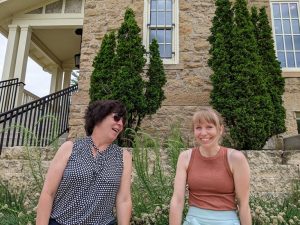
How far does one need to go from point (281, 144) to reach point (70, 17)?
263 inches

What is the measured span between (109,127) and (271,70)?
4.39 metres

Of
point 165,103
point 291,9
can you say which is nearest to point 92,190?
point 165,103

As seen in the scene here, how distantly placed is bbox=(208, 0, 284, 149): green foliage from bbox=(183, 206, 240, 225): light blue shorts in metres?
2.90

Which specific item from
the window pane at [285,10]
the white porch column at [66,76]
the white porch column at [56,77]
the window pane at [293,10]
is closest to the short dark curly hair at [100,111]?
the window pane at [285,10]

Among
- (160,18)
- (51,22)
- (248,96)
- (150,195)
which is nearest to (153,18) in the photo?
(160,18)

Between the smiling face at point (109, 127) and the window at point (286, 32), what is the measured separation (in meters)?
5.69

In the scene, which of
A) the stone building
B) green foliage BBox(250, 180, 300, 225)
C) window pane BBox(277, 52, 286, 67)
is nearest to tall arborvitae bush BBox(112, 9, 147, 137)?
the stone building

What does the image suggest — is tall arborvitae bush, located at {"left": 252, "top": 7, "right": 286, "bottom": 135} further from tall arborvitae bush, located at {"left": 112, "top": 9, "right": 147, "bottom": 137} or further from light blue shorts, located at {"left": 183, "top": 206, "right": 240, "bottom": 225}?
light blue shorts, located at {"left": 183, "top": 206, "right": 240, "bottom": 225}

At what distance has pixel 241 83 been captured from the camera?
479 cm

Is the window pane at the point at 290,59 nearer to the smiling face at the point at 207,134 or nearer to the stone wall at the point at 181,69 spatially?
the stone wall at the point at 181,69

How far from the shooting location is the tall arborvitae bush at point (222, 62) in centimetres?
481

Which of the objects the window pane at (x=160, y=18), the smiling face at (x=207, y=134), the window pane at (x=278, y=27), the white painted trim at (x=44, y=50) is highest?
the white painted trim at (x=44, y=50)

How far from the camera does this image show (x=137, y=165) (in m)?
2.67

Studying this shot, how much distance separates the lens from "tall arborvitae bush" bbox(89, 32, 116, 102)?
4962 millimetres
